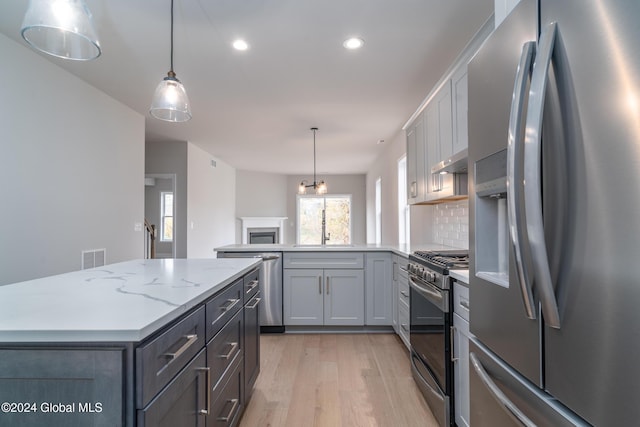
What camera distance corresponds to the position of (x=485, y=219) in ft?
3.83

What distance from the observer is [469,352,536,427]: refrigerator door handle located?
2.85 feet

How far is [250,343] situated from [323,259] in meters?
1.66

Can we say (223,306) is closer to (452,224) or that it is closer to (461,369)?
(461,369)

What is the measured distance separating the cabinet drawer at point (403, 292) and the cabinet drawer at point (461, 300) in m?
1.11

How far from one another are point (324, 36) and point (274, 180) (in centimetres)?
734

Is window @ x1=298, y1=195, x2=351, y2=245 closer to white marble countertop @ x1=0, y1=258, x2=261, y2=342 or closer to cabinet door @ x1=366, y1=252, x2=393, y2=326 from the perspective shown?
cabinet door @ x1=366, y1=252, x2=393, y2=326

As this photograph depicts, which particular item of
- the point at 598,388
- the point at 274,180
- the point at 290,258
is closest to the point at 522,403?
the point at 598,388

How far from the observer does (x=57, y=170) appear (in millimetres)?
3223

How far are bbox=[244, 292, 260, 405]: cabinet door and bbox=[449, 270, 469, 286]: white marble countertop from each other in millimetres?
1221

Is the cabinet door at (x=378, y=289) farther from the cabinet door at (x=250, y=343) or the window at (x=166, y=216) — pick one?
the window at (x=166, y=216)

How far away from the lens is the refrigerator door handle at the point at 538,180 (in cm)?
71

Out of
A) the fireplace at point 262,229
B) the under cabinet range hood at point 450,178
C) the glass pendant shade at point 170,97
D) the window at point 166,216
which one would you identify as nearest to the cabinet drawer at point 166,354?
the glass pendant shade at point 170,97

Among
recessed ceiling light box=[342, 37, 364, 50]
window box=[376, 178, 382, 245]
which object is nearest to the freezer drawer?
recessed ceiling light box=[342, 37, 364, 50]

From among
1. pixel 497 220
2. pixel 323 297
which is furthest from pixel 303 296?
pixel 497 220
